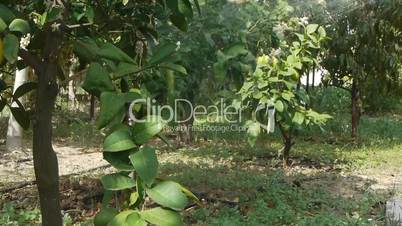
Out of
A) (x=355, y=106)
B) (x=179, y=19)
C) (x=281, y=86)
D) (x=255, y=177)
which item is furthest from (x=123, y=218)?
(x=355, y=106)

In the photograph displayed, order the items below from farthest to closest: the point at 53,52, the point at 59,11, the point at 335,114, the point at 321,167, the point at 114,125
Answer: the point at 335,114, the point at 321,167, the point at 53,52, the point at 59,11, the point at 114,125

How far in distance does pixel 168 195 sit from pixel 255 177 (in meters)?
3.85

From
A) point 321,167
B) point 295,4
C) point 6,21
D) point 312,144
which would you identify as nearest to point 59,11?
point 6,21

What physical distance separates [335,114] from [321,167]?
13.1ft

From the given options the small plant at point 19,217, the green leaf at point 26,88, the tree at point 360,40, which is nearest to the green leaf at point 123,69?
the green leaf at point 26,88

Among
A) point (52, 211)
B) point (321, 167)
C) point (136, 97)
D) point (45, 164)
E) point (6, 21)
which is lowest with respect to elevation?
point (321, 167)

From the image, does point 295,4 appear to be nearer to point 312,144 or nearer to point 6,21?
point 312,144

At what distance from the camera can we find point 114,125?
2.71ft

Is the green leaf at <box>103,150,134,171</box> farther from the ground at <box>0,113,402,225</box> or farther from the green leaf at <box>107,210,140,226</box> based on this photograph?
the ground at <box>0,113,402,225</box>

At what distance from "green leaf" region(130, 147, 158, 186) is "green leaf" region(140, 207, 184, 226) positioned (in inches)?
1.7

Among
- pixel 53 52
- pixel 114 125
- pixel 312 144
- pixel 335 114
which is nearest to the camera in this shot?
pixel 114 125

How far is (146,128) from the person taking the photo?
2.66 ft

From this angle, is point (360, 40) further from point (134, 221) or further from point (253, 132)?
point (134, 221)

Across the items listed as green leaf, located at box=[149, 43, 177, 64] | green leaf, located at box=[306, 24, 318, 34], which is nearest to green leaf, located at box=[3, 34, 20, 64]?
green leaf, located at box=[149, 43, 177, 64]
